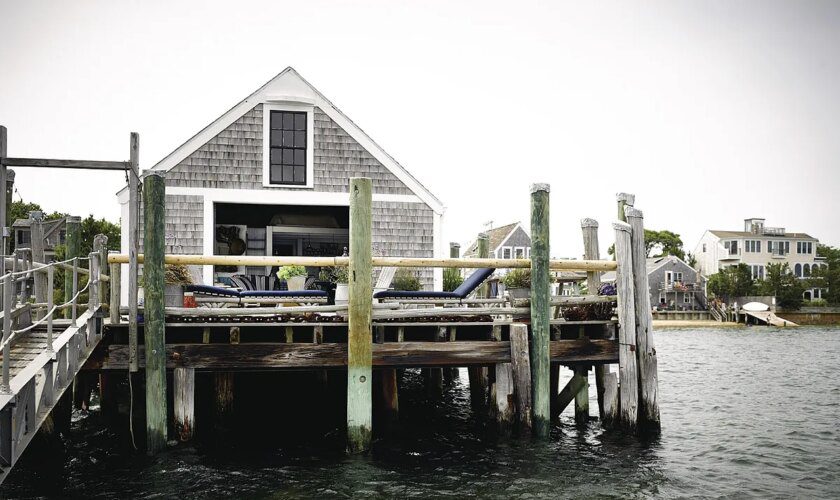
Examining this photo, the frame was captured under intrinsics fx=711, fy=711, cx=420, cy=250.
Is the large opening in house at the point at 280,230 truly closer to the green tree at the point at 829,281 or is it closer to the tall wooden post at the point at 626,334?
the tall wooden post at the point at 626,334

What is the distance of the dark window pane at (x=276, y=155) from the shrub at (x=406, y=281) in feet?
12.6

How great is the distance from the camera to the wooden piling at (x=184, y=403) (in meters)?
8.43

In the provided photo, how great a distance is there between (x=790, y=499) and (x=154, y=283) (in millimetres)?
7815

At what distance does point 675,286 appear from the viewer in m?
67.3

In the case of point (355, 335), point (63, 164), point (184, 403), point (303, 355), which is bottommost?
point (184, 403)

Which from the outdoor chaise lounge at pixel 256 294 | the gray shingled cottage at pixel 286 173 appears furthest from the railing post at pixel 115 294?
the gray shingled cottage at pixel 286 173

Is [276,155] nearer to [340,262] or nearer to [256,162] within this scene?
[256,162]

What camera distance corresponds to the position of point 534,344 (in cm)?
908

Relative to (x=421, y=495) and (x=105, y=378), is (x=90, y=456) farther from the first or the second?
(x=421, y=495)

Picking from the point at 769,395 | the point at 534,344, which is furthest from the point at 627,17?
the point at 534,344

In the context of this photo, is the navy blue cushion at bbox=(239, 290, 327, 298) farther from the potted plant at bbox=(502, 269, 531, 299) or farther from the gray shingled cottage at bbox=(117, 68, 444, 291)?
the gray shingled cottage at bbox=(117, 68, 444, 291)

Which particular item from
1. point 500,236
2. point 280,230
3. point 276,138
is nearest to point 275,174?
point 276,138

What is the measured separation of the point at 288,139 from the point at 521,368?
946 centimetres

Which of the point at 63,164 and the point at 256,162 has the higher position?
the point at 256,162
